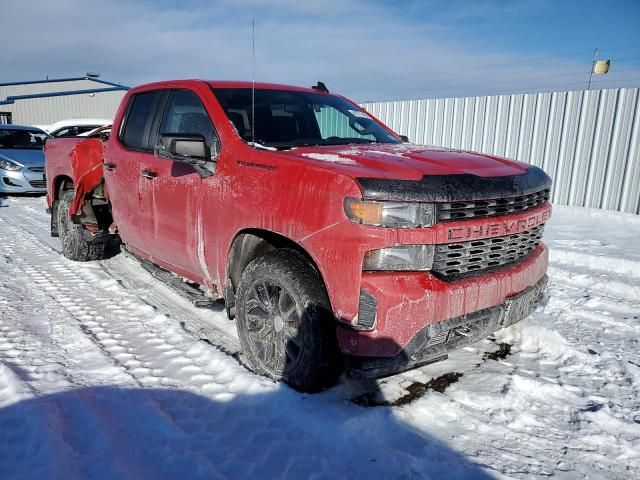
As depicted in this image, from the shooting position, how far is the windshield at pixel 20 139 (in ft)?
39.1

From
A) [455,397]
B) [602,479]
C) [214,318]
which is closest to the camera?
[602,479]

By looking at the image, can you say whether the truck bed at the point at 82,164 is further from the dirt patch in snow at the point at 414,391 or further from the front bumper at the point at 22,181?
the front bumper at the point at 22,181

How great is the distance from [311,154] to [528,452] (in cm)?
200

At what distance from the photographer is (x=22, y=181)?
11.1 metres

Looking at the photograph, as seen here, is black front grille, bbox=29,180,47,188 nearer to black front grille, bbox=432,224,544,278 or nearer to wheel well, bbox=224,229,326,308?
wheel well, bbox=224,229,326,308

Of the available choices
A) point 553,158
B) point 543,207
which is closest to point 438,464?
point 543,207

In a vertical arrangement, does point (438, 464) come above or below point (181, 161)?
below

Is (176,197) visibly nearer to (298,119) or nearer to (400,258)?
(298,119)

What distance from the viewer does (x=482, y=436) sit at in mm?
2400

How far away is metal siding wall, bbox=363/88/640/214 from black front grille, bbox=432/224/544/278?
271 inches

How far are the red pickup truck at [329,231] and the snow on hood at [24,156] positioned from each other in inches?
362

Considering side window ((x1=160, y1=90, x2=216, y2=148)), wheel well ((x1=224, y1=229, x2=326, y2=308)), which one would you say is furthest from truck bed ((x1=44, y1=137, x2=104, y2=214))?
wheel well ((x1=224, y1=229, x2=326, y2=308))

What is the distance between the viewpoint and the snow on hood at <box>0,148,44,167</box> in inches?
438

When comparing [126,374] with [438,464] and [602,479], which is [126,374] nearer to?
[438,464]
